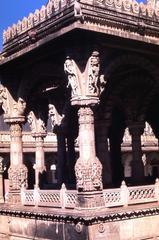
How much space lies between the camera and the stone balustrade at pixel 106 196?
35.4 ft

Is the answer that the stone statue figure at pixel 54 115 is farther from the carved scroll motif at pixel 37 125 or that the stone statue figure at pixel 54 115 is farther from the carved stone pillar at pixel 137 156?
the carved stone pillar at pixel 137 156

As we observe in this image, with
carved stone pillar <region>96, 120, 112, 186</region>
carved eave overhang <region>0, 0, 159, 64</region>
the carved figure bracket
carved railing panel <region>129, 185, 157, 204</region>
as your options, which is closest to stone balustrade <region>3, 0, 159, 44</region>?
carved eave overhang <region>0, 0, 159, 64</region>

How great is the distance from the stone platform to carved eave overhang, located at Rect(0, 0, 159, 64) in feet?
13.1

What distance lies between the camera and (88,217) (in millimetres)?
9859

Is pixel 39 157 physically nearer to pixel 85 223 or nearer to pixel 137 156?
pixel 137 156

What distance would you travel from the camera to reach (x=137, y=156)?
15.0m

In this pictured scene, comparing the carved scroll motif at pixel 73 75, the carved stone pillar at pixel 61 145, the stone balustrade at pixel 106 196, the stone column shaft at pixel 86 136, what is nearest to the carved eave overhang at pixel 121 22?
the carved scroll motif at pixel 73 75

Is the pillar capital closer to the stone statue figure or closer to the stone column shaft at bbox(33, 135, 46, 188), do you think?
the stone statue figure

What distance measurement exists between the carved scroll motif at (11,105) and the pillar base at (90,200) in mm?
3947

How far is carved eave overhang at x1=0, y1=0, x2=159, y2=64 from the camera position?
10242mm

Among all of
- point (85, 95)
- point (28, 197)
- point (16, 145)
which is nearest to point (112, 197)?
point (85, 95)

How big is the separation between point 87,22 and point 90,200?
3.91 meters

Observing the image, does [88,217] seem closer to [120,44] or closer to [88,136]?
[88,136]

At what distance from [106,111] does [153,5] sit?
3.47 m
